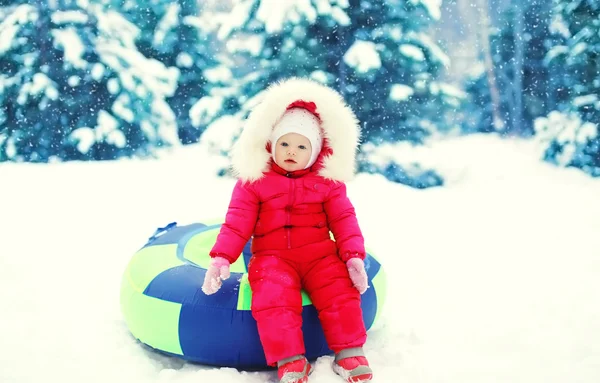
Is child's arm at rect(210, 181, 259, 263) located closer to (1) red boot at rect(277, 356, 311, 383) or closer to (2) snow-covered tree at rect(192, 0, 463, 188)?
(1) red boot at rect(277, 356, 311, 383)

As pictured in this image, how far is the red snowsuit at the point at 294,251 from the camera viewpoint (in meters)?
1.89

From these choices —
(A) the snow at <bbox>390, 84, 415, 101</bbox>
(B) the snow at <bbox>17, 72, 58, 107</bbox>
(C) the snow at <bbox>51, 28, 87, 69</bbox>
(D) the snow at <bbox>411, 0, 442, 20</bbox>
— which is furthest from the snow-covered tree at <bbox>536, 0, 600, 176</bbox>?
(B) the snow at <bbox>17, 72, 58, 107</bbox>

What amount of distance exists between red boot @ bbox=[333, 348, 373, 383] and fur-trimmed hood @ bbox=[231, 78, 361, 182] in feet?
2.43

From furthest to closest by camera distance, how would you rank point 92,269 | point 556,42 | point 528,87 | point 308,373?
point 528,87, point 556,42, point 92,269, point 308,373

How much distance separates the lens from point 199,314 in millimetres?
1982

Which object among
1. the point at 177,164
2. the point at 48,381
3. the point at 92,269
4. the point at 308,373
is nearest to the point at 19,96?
the point at 177,164

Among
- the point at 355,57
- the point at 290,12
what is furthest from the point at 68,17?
the point at 355,57

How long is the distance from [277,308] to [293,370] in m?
0.22

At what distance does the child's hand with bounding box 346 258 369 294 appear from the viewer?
2031mm

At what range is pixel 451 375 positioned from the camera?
202cm

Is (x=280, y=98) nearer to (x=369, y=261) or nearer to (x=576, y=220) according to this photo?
(x=369, y=261)

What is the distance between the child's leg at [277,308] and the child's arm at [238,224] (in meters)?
0.12

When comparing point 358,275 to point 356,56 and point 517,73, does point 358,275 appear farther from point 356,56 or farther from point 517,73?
point 517,73

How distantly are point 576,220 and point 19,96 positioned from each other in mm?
6951
